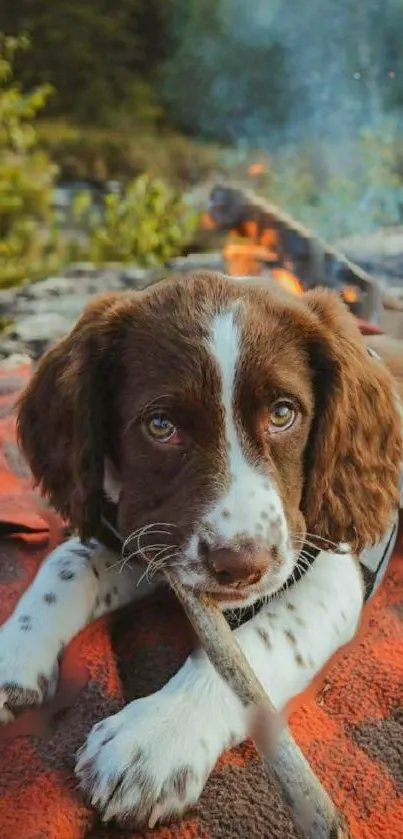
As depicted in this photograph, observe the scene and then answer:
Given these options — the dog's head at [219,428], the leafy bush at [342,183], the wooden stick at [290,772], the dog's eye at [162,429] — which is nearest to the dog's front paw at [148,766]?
the wooden stick at [290,772]

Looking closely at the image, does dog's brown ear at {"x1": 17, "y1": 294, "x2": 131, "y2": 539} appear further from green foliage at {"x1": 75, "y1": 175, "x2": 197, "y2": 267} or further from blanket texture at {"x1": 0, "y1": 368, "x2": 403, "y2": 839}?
green foliage at {"x1": 75, "y1": 175, "x2": 197, "y2": 267}

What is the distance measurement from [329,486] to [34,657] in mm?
624

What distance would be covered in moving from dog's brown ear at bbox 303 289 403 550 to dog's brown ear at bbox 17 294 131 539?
0.39 metres

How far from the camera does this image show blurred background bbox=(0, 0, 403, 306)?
3281 mm

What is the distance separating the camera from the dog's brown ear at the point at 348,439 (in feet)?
5.73

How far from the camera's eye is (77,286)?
3.67 m

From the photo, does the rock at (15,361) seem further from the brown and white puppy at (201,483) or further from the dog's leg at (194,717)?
the dog's leg at (194,717)

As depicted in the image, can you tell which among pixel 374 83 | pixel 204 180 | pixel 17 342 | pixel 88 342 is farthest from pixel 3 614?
pixel 374 83

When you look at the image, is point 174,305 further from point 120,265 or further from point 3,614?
point 120,265

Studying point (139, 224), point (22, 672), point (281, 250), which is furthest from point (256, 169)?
point (22, 672)

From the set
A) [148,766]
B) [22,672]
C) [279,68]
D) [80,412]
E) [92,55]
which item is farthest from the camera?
[92,55]

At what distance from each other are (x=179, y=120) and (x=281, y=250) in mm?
606

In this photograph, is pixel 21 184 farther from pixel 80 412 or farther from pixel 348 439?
pixel 348 439

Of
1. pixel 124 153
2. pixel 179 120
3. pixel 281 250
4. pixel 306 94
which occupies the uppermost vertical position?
pixel 306 94
